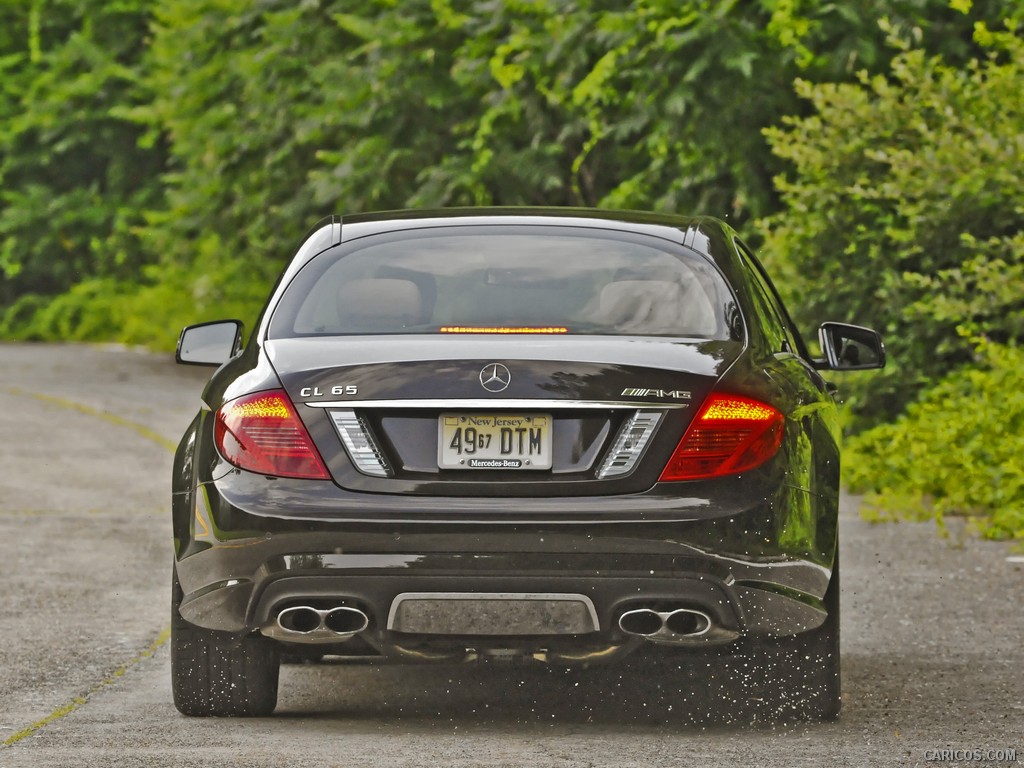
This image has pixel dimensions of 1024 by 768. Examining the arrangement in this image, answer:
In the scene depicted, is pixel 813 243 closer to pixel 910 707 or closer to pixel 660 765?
pixel 910 707

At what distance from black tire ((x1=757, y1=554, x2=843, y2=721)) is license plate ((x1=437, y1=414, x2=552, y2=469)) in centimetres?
95

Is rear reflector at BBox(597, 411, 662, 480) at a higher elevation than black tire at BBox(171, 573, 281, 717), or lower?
higher

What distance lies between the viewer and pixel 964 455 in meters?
12.3

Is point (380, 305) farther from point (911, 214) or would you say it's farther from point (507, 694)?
point (911, 214)

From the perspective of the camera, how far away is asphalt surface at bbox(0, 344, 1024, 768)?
5941mm

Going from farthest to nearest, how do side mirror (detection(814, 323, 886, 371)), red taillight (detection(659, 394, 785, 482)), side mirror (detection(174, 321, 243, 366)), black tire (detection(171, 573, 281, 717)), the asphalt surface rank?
side mirror (detection(814, 323, 886, 371)), side mirror (detection(174, 321, 243, 366)), black tire (detection(171, 573, 281, 717)), the asphalt surface, red taillight (detection(659, 394, 785, 482))

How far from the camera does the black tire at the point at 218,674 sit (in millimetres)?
6348

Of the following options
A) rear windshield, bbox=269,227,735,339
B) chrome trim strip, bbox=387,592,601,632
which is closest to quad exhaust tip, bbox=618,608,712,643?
chrome trim strip, bbox=387,592,601,632

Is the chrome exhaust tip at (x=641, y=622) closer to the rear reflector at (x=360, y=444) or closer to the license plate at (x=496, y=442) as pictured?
the license plate at (x=496, y=442)

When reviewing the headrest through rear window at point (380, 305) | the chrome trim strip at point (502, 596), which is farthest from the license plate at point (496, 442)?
the headrest through rear window at point (380, 305)

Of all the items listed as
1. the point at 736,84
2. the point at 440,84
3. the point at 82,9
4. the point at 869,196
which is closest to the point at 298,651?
the point at 869,196

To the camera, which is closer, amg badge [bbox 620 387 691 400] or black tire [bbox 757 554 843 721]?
amg badge [bbox 620 387 691 400]

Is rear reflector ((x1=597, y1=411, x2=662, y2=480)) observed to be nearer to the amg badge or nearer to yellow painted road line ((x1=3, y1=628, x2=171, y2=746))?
the amg badge

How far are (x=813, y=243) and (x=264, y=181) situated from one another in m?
10.8
